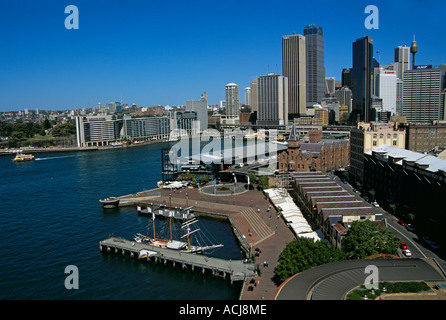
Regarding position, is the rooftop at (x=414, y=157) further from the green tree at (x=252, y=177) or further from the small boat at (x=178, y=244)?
the small boat at (x=178, y=244)

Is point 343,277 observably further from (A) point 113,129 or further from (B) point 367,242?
(A) point 113,129

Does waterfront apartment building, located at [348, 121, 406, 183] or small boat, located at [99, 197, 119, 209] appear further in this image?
waterfront apartment building, located at [348, 121, 406, 183]

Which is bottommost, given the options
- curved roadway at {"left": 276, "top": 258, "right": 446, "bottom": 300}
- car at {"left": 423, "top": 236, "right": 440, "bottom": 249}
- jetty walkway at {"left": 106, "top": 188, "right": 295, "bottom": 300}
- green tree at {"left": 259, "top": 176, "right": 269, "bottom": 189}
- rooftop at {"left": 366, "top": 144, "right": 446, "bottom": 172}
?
jetty walkway at {"left": 106, "top": 188, "right": 295, "bottom": 300}

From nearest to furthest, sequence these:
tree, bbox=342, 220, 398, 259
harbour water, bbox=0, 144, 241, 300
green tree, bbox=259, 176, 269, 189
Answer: tree, bbox=342, 220, 398, 259, harbour water, bbox=0, 144, 241, 300, green tree, bbox=259, 176, 269, 189

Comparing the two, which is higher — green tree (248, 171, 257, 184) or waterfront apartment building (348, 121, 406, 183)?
waterfront apartment building (348, 121, 406, 183)

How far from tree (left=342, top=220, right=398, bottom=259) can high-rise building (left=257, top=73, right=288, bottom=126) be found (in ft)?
558

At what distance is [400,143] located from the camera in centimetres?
5178

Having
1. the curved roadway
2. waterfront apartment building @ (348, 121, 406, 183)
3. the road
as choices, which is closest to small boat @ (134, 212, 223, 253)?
the curved roadway

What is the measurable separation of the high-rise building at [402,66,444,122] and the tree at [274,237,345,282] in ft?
421

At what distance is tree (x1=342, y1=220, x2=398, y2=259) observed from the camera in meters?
24.3

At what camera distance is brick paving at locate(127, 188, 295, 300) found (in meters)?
24.5

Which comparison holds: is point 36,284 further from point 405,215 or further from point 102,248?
point 405,215

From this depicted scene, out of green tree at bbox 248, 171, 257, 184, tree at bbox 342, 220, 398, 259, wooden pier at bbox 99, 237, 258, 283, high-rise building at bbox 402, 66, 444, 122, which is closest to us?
tree at bbox 342, 220, 398, 259

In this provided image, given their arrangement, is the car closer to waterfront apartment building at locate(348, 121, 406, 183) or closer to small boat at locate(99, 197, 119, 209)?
waterfront apartment building at locate(348, 121, 406, 183)
